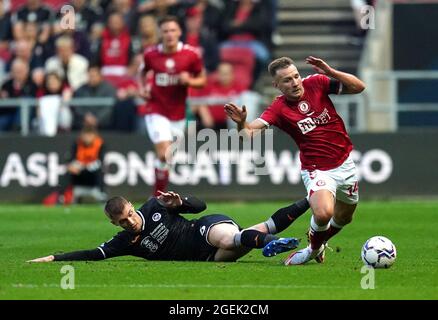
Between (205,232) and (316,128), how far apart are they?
1.47 metres

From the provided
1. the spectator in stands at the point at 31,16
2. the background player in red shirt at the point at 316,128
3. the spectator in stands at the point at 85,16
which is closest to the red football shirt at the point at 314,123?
the background player in red shirt at the point at 316,128

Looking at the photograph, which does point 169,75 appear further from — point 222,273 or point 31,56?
point 222,273

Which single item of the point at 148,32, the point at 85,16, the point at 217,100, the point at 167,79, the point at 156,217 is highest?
the point at 85,16

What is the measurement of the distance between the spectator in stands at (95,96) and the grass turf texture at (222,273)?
622cm

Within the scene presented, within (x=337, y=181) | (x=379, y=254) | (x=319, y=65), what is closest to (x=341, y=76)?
(x=319, y=65)

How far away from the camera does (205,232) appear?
452 inches

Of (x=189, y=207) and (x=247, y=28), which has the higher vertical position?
(x=247, y=28)

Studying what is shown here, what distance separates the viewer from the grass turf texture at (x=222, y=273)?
9.49 m

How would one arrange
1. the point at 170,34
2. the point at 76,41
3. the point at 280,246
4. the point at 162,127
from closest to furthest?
the point at 280,246, the point at 170,34, the point at 162,127, the point at 76,41

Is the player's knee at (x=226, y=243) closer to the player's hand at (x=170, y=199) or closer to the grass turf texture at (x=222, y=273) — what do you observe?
the grass turf texture at (x=222, y=273)

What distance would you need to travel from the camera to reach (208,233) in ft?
37.6

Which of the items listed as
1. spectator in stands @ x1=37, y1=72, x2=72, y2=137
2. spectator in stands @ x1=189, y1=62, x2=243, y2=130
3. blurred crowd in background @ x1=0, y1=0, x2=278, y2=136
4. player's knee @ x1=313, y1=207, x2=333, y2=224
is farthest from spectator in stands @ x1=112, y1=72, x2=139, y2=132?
player's knee @ x1=313, y1=207, x2=333, y2=224

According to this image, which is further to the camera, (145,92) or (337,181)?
(145,92)
